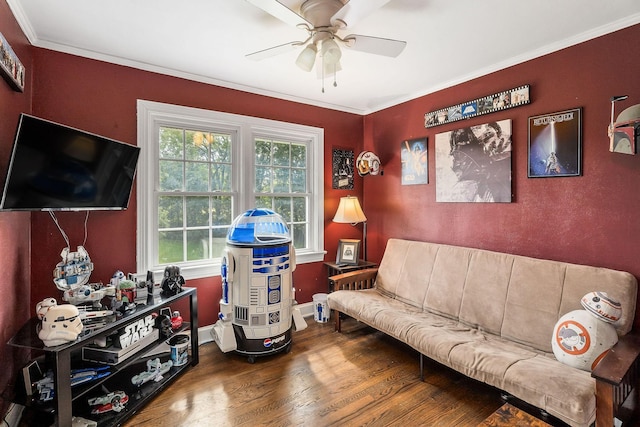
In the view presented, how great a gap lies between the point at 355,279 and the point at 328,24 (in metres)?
2.41

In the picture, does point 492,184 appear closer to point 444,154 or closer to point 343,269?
point 444,154

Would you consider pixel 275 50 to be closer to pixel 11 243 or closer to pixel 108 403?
pixel 11 243

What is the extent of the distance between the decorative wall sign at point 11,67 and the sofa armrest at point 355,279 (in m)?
2.81

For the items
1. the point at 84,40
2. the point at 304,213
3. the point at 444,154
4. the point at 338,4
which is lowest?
the point at 304,213

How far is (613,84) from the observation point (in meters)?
2.04

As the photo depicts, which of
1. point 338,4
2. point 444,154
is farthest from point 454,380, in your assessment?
point 338,4

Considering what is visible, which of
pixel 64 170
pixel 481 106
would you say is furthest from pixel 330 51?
pixel 64 170

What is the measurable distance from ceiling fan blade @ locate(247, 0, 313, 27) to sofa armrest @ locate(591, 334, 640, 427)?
7.58ft

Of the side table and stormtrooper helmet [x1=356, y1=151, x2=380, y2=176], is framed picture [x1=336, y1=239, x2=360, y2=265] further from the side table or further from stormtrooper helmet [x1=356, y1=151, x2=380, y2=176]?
stormtrooper helmet [x1=356, y1=151, x2=380, y2=176]

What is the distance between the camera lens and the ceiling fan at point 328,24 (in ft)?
4.97

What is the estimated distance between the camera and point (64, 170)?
6.33 feet

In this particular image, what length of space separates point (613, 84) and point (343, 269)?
2.71m

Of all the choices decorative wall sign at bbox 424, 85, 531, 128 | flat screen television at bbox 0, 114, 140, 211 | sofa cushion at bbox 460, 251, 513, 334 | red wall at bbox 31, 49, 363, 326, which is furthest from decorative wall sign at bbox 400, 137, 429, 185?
flat screen television at bbox 0, 114, 140, 211

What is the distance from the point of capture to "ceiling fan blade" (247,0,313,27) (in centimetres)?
146
